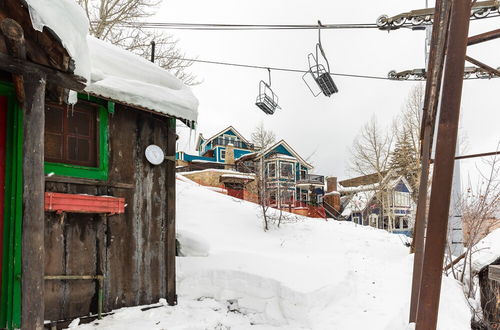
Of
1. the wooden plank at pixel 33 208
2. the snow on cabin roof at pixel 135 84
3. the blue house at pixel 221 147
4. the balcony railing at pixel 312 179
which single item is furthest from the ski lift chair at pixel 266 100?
the blue house at pixel 221 147

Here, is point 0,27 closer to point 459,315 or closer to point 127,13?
point 459,315

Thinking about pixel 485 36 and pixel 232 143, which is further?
pixel 232 143

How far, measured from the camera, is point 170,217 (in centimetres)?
576

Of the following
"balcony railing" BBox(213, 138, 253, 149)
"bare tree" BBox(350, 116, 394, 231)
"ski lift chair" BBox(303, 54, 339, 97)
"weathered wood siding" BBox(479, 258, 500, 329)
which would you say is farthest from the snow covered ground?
"balcony railing" BBox(213, 138, 253, 149)

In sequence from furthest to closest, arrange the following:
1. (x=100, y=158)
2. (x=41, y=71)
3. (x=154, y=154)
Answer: (x=154, y=154) < (x=100, y=158) < (x=41, y=71)

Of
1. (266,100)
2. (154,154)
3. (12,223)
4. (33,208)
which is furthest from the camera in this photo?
(266,100)

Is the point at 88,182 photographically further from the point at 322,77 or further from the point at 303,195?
the point at 303,195

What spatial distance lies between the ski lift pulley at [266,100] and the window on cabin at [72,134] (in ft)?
18.7

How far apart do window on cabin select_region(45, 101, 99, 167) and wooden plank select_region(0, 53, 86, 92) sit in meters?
1.32

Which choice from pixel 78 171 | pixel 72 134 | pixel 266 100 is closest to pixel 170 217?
pixel 78 171

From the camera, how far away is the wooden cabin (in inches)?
116

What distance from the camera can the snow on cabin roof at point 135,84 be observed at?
4.85m

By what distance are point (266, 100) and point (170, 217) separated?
5464 mm

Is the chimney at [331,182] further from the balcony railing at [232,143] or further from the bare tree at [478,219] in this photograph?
the bare tree at [478,219]
